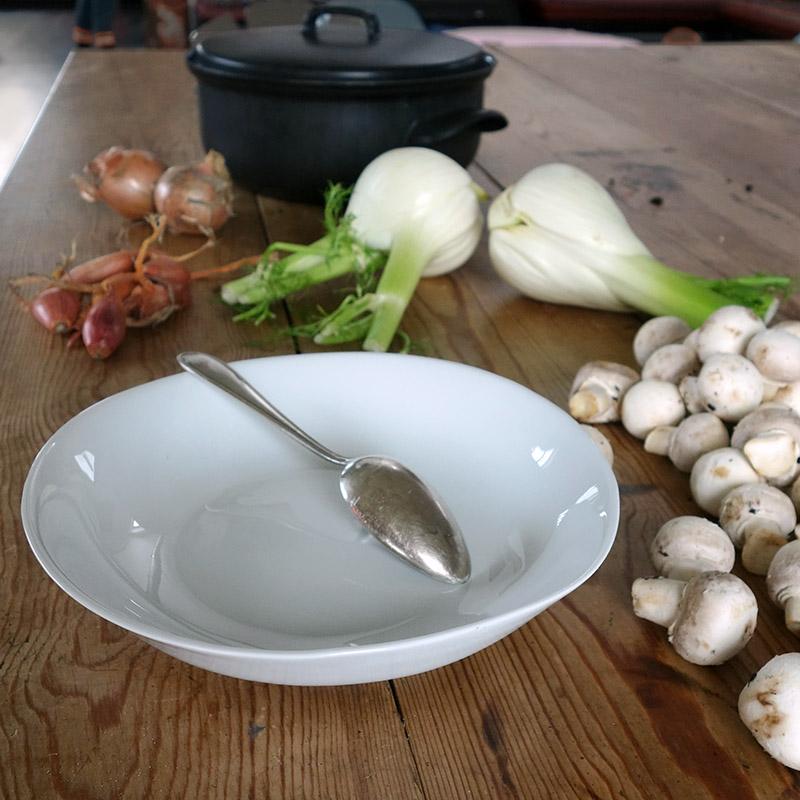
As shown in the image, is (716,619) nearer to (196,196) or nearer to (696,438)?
(696,438)

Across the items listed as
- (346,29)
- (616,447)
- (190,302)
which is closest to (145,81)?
(346,29)

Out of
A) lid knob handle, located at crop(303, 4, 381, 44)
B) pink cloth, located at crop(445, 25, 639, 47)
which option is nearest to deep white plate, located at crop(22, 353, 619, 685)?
lid knob handle, located at crop(303, 4, 381, 44)

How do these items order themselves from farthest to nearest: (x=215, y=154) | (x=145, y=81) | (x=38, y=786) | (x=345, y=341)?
(x=145, y=81) < (x=215, y=154) < (x=345, y=341) < (x=38, y=786)

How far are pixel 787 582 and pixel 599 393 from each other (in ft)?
0.72

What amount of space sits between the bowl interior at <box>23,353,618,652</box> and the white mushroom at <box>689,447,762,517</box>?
11 centimetres

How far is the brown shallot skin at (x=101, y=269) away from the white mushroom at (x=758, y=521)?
1.66ft

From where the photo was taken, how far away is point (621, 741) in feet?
1.37

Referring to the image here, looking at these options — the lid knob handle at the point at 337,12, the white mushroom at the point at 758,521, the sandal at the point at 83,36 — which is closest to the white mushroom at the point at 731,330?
the white mushroom at the point at 758,521

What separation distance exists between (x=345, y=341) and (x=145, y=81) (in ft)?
3.69

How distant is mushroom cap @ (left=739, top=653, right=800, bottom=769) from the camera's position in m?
0.40

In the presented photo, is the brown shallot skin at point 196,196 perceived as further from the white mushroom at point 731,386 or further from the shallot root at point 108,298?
the white mushroom at point 731,386

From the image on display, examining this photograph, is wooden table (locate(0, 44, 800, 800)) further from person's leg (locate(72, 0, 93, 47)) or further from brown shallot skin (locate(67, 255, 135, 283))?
person's leg (locate(72, 0, 93, 47))

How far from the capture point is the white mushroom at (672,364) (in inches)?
26.5

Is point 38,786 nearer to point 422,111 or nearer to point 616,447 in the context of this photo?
point 616,447
